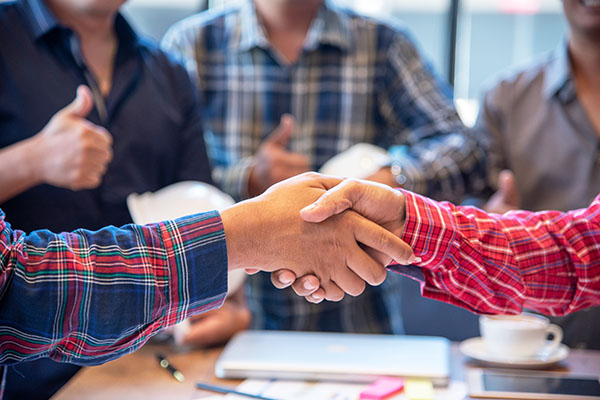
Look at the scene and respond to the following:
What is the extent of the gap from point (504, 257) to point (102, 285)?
26.0 inches

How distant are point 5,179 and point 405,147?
3.96 ft

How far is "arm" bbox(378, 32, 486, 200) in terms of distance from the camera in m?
2.01

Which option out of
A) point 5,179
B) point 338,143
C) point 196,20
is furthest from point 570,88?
point 5,179

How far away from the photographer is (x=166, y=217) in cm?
141

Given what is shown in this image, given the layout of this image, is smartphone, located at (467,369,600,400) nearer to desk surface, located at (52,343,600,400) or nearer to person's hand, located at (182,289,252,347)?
desk surface, located at (52,343,600,400)

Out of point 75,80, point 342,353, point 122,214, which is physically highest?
point 75,80

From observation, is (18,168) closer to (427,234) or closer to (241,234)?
(241,234)

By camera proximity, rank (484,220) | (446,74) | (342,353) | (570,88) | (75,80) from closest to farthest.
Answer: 1. (484,220)
2. (342,353)
3. (75,80)
4. (570,88)
5. (446,74)

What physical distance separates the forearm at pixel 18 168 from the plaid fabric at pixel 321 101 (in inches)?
26.6

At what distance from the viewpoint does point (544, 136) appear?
6.73ft

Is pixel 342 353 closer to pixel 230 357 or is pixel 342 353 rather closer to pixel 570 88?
pixel 230 357

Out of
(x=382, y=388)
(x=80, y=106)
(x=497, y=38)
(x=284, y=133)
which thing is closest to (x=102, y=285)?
(x=382, y=388)

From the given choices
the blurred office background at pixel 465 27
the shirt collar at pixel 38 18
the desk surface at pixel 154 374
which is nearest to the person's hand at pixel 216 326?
the desk surface at pixel 154 374

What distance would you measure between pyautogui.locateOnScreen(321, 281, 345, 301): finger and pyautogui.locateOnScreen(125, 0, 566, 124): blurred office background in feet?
7.12
